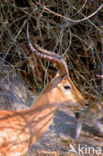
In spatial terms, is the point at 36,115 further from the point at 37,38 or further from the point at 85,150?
the point at 37,38

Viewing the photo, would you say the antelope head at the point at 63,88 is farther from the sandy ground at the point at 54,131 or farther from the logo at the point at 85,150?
the logo at the point at 85,150

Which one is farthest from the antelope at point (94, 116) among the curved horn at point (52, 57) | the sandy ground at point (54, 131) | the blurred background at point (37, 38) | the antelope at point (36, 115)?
the curved horn at point (52, 57)

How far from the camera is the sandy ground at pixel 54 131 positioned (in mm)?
4418

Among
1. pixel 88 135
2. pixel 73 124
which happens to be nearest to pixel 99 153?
pixel 88 135

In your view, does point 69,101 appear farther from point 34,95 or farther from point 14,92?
point 34,95

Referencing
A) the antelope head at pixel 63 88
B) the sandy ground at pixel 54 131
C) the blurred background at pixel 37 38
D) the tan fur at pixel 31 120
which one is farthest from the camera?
the blurred background at pixel 37 38

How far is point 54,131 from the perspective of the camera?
5180mm

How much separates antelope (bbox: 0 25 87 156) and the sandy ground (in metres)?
0.34

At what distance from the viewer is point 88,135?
5.16 meters

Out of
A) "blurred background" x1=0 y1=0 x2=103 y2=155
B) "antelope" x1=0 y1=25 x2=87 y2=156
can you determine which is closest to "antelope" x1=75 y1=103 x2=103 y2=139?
"blurred background" x1=0 y1=0 x2=103 y2=155

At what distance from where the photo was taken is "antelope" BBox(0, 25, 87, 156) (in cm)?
302

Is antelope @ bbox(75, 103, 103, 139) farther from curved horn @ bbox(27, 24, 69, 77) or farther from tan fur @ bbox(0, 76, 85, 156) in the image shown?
curved horn @ bbox(27, 24, 69, 77)

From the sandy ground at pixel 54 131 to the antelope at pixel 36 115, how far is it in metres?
0.34

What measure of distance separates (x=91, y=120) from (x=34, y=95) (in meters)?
1.96
